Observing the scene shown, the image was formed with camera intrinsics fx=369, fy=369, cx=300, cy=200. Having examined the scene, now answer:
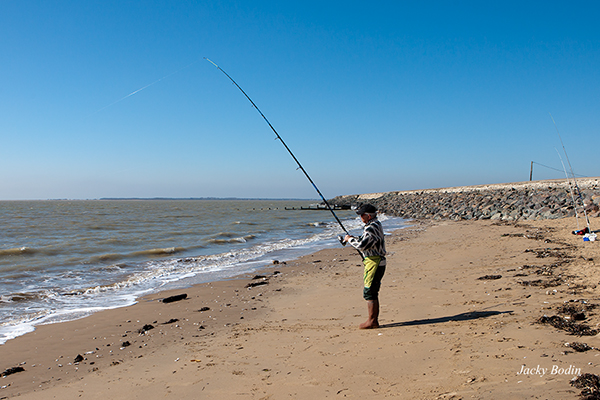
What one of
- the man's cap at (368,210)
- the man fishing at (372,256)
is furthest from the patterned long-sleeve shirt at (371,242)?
the man's cap at (368,210)

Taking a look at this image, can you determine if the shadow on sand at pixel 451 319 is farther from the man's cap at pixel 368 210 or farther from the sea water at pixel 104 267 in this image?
the sea water at pixel 104 267

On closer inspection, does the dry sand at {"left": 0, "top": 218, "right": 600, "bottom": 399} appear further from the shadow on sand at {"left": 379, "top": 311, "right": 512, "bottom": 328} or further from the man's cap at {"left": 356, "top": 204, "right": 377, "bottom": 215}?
the man's cap at {"left": 356, "top": 204, "right": 377, "bottom": 215}

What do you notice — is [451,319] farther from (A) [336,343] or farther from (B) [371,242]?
(A) [336,343]

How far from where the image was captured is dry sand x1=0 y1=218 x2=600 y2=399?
10.3 ft

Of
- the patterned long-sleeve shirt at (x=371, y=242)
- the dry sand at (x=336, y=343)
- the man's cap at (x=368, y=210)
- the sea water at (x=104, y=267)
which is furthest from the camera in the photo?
the sea water at (x=104, y=267)

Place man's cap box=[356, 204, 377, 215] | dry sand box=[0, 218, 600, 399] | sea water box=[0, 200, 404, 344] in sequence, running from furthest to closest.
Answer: sea water box=[0, 200, 404, 344] → man's cap box=[356, 204, 377, 215] → dry sand box=[0, 218, 600, 399]

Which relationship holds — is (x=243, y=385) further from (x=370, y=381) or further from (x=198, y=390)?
(x=370, y=381)

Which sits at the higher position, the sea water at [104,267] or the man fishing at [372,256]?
the man fishing at [372,256]

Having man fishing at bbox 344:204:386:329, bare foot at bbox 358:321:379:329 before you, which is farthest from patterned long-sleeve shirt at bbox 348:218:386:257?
bare foot at bbox 358:321:379:329

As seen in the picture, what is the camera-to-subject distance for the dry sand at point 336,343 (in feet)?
10.3

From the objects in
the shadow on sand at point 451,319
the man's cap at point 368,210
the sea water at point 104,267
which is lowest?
the sea water at point 104,267

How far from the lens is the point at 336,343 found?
14.1ft

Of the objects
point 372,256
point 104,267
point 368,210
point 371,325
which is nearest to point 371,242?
point 372,256

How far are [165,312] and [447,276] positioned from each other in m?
5.60
